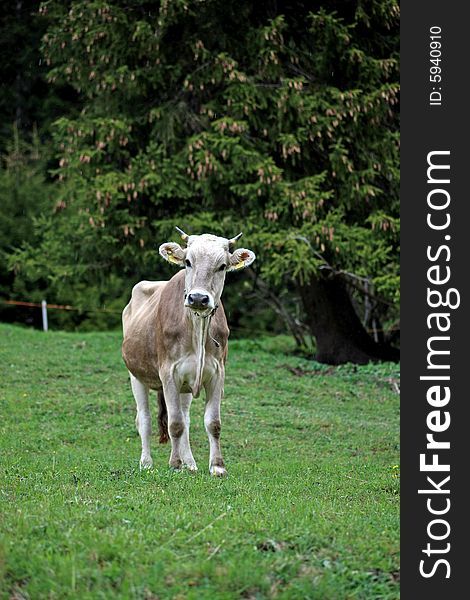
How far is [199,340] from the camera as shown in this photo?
9.55 metres

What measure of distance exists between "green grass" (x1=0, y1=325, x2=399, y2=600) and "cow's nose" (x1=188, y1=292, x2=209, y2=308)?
159cm

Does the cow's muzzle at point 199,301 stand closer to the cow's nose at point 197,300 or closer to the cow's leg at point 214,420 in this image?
the cow's nose at point 197,300

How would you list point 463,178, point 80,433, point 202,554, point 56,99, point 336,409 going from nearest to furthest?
point 202,554
point 463,178
point 80,433
point 336,409
point 56,99

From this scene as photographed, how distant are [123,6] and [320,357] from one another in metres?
8.86

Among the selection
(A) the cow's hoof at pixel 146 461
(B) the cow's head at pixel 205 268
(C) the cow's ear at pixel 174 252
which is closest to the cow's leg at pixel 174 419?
(A) the cow's hoof at pixel 146 461

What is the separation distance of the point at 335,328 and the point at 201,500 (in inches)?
552

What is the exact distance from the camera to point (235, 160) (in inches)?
776

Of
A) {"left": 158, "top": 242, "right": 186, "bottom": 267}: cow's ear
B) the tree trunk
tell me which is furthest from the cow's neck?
the tree trunk

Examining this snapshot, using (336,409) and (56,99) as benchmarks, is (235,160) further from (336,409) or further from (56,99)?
(56,99)

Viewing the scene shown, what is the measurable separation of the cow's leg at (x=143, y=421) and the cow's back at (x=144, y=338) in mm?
174

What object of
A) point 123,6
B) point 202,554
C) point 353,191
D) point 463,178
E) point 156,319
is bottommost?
point 202,554

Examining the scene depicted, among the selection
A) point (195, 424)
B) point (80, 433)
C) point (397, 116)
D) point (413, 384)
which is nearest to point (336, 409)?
point (195, 424)

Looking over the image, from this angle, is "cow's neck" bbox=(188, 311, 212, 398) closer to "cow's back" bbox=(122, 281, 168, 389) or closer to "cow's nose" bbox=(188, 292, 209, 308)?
"cow's nose" bbox=(188, 292, 209, 308)

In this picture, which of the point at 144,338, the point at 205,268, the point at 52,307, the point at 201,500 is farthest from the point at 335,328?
the point at 201,500
